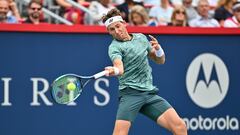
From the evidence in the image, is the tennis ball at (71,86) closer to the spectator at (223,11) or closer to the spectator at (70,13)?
the spectator at (70,13)

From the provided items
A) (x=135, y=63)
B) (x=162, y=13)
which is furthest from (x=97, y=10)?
(x=135, y=63)

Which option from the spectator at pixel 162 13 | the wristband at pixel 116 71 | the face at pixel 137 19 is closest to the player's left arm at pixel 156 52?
the wristband at pixel 116 71

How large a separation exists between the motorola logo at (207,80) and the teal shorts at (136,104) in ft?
8.18

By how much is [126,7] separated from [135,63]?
4127mm

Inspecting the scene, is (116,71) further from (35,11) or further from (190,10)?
(190,10)

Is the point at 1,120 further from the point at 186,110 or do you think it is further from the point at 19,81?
the point at 186,110

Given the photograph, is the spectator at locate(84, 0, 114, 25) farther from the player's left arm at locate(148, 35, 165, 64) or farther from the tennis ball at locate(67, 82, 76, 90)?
the tennis ball at locate(67, 82, 76, 90)

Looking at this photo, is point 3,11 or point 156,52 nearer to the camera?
point 156,52

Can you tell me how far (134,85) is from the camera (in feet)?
28.3

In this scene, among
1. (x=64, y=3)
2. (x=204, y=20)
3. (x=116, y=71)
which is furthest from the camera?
(x=64, y=3)

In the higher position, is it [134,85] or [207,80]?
[134,85]

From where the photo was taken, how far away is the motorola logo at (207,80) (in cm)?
1119

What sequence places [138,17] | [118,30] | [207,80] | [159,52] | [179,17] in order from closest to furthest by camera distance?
1. [118,30]
2. [159,52]
3. [207,80]
4. [138,17]
5. [179,17]

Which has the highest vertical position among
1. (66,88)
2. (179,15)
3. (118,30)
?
(179,15)
